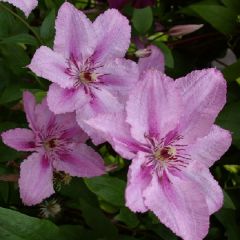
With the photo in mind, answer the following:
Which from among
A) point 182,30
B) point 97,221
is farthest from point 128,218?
point 182,30

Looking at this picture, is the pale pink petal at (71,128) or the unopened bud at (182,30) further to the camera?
the unopened bud at (182,30)

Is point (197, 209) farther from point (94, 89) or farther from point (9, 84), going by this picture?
point (9, 84)

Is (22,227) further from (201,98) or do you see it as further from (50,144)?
(201,98)

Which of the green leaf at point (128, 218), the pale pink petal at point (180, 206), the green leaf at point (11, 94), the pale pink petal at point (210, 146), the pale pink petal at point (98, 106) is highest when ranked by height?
the pale pink petal at point (98, 106)

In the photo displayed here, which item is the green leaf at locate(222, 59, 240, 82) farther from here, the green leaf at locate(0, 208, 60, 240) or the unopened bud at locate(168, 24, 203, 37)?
the green leaf at locate(0, 208, 60, 240)

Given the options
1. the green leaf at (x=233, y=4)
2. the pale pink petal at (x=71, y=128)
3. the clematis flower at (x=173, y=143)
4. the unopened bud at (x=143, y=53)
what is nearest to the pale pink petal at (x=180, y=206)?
the clematis flower at (x=173, y=143)

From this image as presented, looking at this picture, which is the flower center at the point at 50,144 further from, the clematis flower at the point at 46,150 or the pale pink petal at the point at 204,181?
the pale pink petal at the point at 204,181

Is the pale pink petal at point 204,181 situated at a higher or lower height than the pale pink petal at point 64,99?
lower

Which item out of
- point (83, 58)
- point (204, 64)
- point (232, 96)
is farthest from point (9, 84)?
point (204, 64)

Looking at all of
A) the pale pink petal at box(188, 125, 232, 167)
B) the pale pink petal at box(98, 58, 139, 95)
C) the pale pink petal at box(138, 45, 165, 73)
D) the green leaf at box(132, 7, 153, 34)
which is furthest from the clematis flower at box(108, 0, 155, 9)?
the pale pink petal at box(188, 125, 232, 167)
